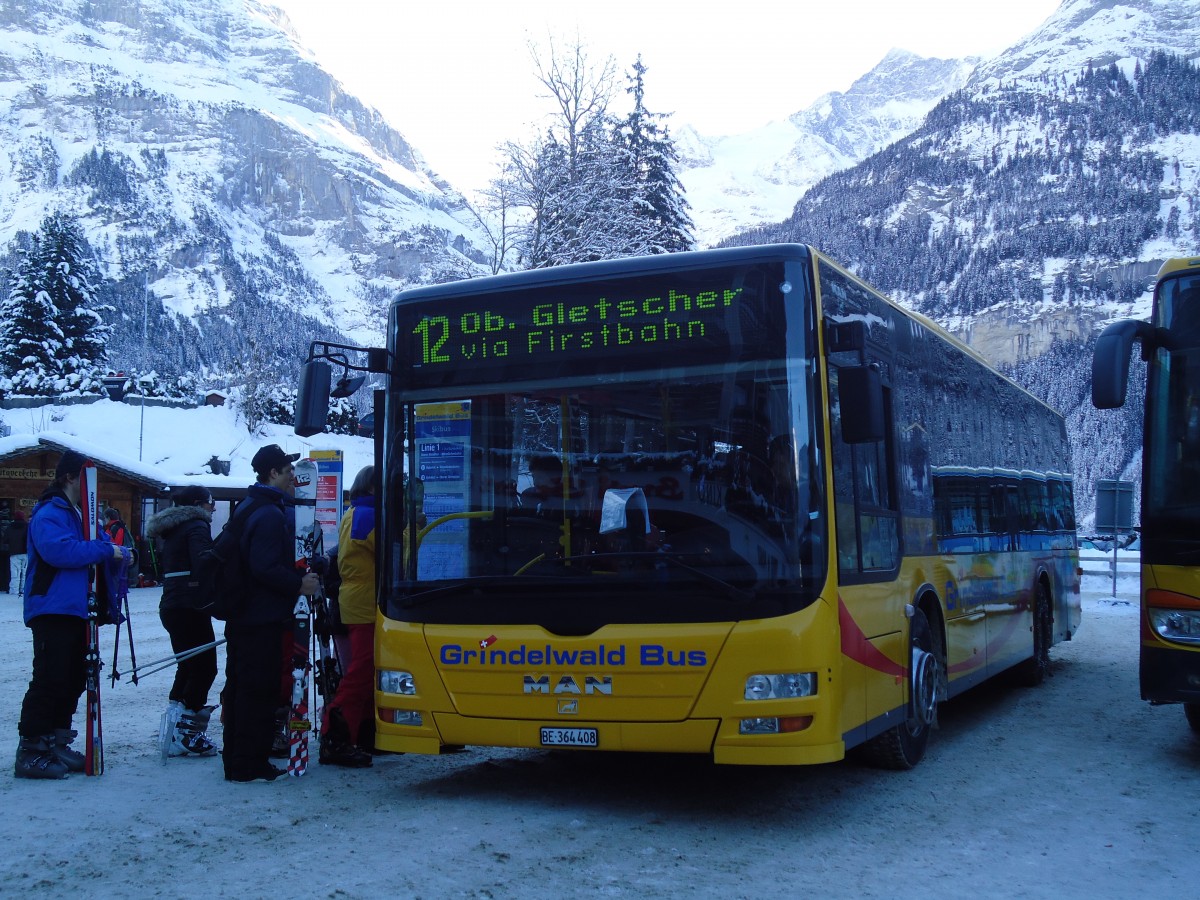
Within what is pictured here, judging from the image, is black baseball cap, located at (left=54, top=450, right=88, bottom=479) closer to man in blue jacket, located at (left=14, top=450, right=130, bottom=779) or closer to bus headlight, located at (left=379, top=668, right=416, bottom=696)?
man in blue jacket, located at (left=14, top=450, right=130, bottom=779)

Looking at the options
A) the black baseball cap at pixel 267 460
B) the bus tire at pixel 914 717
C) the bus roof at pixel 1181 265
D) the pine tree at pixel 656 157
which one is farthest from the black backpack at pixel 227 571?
the pine tree at pixel 656 157

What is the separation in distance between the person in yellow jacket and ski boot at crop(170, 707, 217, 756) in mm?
830

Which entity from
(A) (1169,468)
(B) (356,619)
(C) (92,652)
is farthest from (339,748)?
(A) (1169,468)

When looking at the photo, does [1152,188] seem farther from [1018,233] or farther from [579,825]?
[579,825]

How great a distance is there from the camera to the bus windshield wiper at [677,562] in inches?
227

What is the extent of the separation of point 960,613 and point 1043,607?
373 cm

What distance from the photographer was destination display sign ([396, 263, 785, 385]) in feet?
19.9

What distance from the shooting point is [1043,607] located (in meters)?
11.9

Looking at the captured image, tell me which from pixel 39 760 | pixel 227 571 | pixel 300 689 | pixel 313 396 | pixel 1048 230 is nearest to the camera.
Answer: pixel 313 396

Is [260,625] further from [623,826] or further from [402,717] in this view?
[623,826]

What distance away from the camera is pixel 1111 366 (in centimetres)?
706

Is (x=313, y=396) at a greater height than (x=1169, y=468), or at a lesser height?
greater

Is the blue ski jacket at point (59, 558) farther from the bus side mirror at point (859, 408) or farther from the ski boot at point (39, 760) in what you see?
the bus side mirror at point (859, 408)

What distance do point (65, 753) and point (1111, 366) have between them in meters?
6.37
